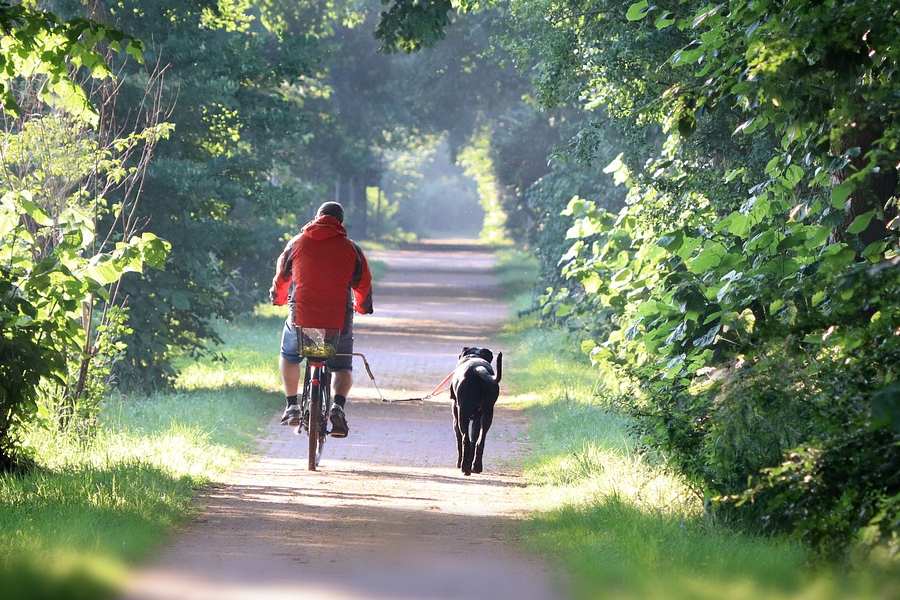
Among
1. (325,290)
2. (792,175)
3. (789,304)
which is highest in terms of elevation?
(792,175)

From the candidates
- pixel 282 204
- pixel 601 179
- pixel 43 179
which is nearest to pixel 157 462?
pixel 43 179

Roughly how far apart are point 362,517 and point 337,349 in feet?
8.33

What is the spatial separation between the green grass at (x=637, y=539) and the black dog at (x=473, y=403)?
559 mm

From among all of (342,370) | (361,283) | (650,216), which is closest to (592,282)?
(650,216)

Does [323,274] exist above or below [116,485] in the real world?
above

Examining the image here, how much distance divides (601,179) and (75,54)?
1948 centimetres

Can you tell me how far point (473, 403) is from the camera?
1168cm

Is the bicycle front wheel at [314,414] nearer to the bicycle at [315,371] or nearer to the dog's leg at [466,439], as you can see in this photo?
the bicycle at [315,371]

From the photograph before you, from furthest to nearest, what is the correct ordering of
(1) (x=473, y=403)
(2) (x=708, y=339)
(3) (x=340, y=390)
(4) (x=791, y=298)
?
(3) (x=340, y=390)
(1) (x=473, y=403)
(2) (x=708, y=339)
(4) (x=791, y=298)

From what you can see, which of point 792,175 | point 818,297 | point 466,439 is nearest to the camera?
point 818,297

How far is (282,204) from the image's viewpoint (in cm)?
2073

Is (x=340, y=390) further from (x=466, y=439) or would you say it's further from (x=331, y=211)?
(x=331, y=211)

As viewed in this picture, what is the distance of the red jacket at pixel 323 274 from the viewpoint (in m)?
12.2

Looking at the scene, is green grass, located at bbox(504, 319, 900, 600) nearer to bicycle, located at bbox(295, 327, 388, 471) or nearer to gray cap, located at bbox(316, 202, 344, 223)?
bicycle, located at bbox(295, 327, 388, 471)
